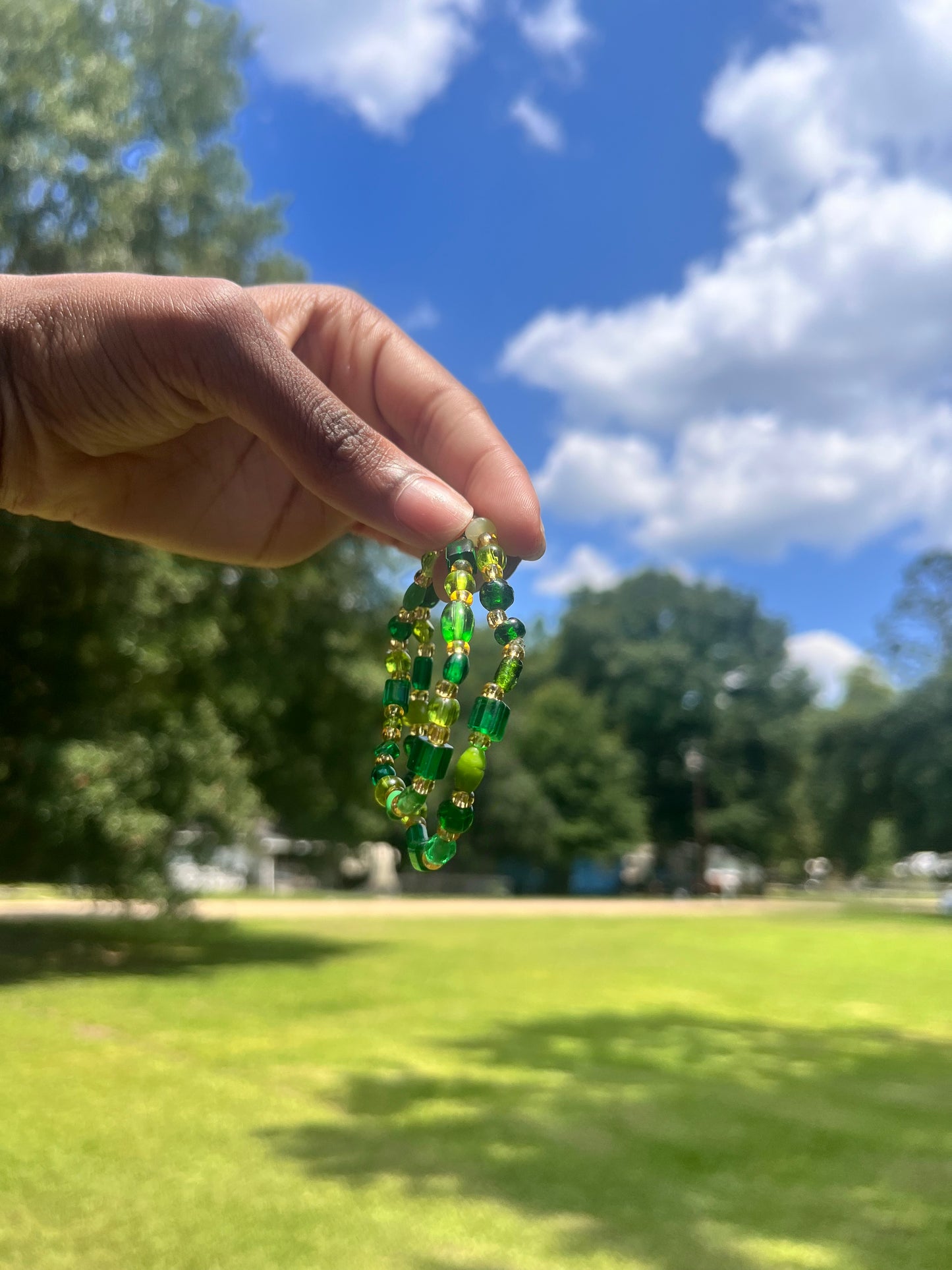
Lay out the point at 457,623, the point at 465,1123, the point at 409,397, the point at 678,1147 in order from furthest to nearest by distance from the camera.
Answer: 1. the point at 465,1123
2. the point at 678,1147
3. the point at 409,397
4. the point at 457,623

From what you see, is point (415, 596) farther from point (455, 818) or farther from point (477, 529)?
point (455, 818)

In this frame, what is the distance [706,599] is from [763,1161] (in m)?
46.6

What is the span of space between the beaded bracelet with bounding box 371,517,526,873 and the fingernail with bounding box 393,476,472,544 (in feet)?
0.10

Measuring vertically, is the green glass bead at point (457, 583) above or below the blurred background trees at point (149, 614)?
below

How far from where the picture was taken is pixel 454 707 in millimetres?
1602

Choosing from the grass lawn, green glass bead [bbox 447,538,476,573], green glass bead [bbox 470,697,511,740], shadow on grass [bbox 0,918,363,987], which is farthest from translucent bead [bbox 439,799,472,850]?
shadow on grass [bbox 0,918,363,987]

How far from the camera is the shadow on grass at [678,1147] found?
168 inches

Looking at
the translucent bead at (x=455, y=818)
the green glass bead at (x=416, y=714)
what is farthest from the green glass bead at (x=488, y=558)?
the translucent bead at (x=455, y=818)

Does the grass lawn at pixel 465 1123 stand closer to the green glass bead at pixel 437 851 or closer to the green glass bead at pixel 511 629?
the green glass bead at pixel 437 851

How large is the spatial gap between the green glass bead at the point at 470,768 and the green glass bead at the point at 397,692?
0.29 metres

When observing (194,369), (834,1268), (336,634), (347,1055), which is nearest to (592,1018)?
(347,1055)

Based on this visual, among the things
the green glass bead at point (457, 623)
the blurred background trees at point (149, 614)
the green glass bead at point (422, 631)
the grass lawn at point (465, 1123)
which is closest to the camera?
the green glass bead at point (457, 623)

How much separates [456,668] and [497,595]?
0.13m

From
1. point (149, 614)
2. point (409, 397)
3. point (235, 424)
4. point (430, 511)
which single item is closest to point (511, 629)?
point (430, 511)
